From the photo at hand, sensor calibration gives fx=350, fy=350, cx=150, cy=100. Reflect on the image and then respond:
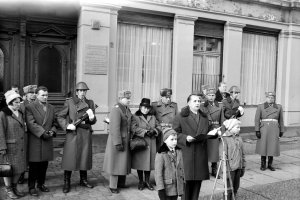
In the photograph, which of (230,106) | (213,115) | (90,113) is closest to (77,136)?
(90,113)

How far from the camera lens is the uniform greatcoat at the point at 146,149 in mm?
6914

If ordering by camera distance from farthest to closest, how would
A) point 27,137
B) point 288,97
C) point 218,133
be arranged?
point 288,97, point 27,137, point 218,133

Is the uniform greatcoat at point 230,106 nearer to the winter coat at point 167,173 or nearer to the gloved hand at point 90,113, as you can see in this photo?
the gloved hand at point 90,113

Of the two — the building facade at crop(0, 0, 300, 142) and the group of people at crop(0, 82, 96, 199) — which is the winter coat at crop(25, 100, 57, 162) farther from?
the building facade at crop(0, 0, 300, 142)

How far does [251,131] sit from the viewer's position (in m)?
12.8

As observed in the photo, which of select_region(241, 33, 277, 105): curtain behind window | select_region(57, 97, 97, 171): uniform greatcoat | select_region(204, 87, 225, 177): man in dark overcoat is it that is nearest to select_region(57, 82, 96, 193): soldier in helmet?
select_region(57, 97, 97, 171): uniform greatcoat

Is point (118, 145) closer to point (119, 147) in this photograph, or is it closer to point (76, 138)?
point (119, 147)

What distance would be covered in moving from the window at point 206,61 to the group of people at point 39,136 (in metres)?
5.87

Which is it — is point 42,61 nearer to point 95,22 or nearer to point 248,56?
point 95,22

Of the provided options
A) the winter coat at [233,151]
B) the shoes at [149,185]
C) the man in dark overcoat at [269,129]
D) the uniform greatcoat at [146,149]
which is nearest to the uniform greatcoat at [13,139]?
the uniform greatcoat at [146,149]

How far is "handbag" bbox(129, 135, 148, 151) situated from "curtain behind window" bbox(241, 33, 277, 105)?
7116mm

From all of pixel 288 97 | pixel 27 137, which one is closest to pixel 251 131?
pixel 288 97

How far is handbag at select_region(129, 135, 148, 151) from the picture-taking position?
22.3 feet

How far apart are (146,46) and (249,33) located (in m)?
4.29
